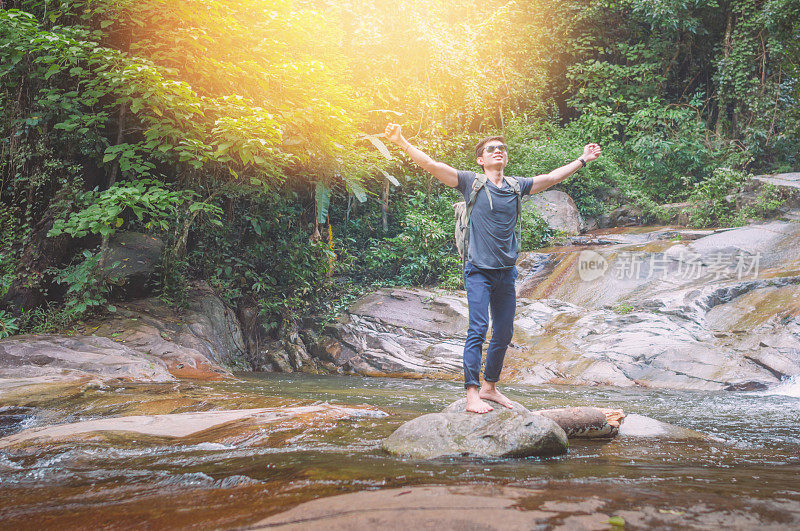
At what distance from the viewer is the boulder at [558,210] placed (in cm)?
1399

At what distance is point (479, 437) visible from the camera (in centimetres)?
289

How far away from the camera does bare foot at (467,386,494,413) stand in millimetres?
3265

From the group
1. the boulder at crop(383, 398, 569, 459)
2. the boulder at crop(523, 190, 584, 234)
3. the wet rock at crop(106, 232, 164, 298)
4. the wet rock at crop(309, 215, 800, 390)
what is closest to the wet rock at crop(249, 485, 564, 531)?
the boulder at crop(383, 398, 569, 459)

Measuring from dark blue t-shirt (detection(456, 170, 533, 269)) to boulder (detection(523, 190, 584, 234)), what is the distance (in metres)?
10.4

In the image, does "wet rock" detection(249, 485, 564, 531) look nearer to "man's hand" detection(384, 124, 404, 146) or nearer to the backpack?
the backpack

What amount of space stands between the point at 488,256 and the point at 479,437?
4.04ft

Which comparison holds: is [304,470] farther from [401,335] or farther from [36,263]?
[36,263]

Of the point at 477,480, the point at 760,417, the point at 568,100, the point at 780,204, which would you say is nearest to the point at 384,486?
the point at 477,480

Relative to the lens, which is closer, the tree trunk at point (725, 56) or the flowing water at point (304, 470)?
the flowing water at point (304, 470)

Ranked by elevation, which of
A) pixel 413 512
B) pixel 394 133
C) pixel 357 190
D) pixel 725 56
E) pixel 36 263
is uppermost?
pixel 725 56

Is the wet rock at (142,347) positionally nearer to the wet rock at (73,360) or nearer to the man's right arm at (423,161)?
the wet rock at (73,360)

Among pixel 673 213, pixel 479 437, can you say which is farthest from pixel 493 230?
pixel 673 213

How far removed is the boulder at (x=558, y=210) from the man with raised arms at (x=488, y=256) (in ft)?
33.7

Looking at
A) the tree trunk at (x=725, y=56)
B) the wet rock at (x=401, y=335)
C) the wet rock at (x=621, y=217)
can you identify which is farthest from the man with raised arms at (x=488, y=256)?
the tree trunk at (x=725, y=56)
